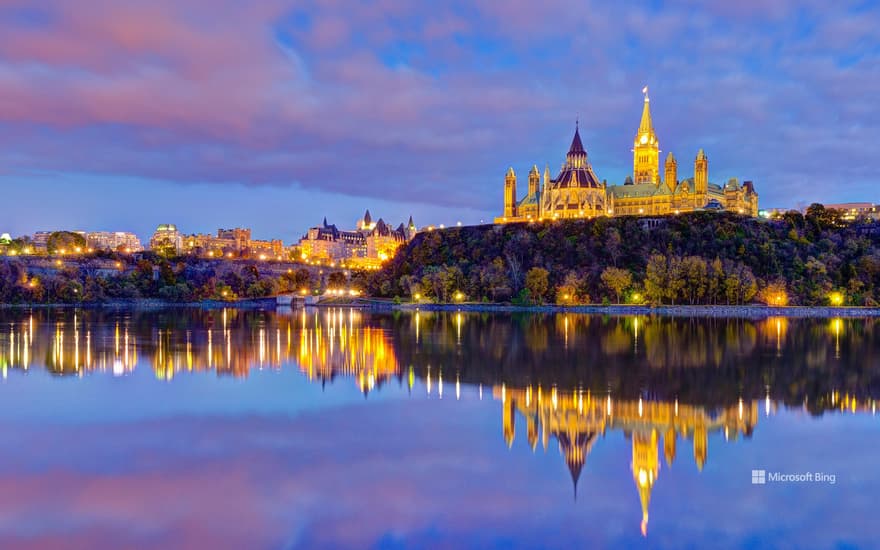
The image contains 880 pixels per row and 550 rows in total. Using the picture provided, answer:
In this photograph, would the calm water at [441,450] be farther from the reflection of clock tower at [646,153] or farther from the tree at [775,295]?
the reflection of clock tower at [646,153]

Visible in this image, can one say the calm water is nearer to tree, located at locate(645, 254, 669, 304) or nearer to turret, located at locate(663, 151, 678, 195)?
tree, located at locate(645, 254, 669, 304)

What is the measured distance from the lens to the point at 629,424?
2189 centimetres

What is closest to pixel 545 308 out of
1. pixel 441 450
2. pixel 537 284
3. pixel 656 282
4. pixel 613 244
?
pixel 537 284

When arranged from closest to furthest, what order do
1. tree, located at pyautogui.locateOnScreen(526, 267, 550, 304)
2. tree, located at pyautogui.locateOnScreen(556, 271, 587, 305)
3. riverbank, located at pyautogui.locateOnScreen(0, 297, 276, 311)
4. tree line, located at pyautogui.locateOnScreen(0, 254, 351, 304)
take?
tree, located at pyautogui.locateOnScreen(556, 271, 587, 305) < tree, located at pyautogui.locateOnScreen(526, 267, 550, 304) < riverbank, located at pyautogui.locateOnScreen(0, 297, 276, 311) < tree line, located at pyautogui.locateOnScreen(0, 254, 351, 304)

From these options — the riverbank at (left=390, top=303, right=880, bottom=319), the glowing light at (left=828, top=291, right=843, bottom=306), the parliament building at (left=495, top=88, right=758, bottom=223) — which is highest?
the parliament building at (left=495, top=88, right=758, bottom=223)

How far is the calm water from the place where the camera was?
14281mm

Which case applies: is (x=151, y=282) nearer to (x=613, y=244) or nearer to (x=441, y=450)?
(x=613, y=244)

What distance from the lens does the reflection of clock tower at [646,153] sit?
13238cm

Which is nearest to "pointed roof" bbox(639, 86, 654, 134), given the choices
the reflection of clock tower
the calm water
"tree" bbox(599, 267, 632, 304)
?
the reflection of clock tower

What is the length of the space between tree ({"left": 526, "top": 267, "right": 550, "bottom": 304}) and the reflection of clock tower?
4696 cm

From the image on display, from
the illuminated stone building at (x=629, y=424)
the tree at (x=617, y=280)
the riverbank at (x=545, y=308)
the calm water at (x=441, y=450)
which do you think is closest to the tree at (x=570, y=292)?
the riverbank at (x=545, y=308)

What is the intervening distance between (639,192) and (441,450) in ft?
367

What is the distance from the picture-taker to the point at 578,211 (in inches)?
4764

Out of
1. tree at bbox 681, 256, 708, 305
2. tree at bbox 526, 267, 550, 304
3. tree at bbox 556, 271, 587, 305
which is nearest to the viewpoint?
tree at bbox 681, 256, 708, 305
